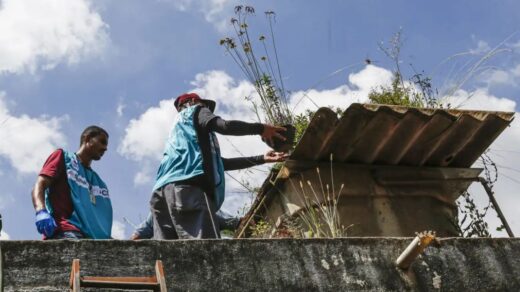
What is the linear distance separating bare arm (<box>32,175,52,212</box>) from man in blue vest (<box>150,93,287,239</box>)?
801 mm

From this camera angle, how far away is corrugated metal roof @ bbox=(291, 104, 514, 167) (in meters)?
4.95

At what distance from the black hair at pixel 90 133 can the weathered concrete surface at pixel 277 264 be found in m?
1.62

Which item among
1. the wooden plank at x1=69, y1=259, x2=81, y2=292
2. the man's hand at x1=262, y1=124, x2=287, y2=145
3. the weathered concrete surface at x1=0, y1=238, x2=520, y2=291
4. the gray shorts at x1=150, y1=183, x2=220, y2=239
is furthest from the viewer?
the man's hand at x1=262, y1=124, x2=287, y2=145

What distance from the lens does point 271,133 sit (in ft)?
16.9

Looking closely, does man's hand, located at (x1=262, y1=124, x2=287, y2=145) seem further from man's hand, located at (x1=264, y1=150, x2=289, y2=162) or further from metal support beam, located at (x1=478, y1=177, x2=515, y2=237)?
metal support beam, located at (x1=478, y1=177, x2=515, y2=237)

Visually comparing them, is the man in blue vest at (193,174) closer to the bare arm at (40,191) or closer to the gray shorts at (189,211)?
the gray shorts at (189,211)

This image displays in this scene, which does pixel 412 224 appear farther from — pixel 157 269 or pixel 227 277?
pixel 157 269

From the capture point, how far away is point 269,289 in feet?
11.4

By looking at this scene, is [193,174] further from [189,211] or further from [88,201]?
[88,201]

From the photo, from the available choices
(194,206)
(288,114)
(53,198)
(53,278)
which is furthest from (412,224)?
(53,278)

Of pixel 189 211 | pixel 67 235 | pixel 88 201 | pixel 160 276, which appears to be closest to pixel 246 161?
pixel 189 211

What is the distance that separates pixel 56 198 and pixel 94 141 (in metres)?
0.55

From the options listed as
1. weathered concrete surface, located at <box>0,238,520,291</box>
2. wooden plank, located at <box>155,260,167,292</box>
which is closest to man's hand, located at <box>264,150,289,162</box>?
weathered concrete surface, located at <box>0,238,520,291</box>

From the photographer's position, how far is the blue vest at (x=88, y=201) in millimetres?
4332
